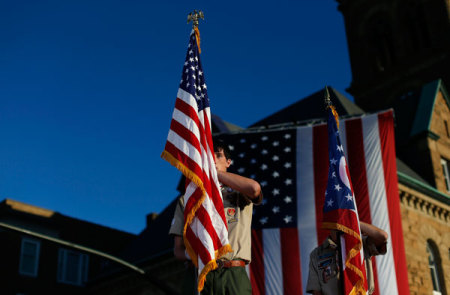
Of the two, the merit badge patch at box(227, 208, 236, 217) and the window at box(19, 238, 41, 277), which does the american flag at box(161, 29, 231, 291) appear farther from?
the window at box(19, 238, 41, 277)

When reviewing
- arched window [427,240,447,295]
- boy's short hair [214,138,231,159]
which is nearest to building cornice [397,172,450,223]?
arched window [427,240,447,295]

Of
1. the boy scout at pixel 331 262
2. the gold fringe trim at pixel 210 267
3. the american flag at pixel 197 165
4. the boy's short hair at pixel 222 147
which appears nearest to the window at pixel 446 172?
the boy scout at pixel 331 262

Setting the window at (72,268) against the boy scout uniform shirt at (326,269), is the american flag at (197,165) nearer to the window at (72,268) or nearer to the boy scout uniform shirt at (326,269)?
the boy scout uniform shirt at (326,269)

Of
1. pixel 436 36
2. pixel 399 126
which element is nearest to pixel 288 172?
pixel 399 126

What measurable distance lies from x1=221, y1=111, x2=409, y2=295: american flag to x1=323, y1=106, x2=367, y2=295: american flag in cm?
757

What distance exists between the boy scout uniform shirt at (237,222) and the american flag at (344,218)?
5.55ft

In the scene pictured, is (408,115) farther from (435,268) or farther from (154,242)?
(154,242)

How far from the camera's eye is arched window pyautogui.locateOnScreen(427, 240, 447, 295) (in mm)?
18297

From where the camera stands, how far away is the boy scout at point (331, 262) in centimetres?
627

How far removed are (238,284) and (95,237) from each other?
86.0ft

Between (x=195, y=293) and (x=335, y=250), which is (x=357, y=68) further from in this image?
(x=195, y=293)

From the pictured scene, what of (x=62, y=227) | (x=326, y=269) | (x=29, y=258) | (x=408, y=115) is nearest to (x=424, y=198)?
(x=408, y=115)

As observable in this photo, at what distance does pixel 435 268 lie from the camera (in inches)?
733

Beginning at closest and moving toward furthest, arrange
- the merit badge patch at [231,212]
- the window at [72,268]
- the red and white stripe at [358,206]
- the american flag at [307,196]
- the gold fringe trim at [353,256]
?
the merit badge patch at [231,212]
the gold fringe trim at [353,256]
the red and white stripe at [358,206]
the american flag at [307,196]
the window at [72,268]
